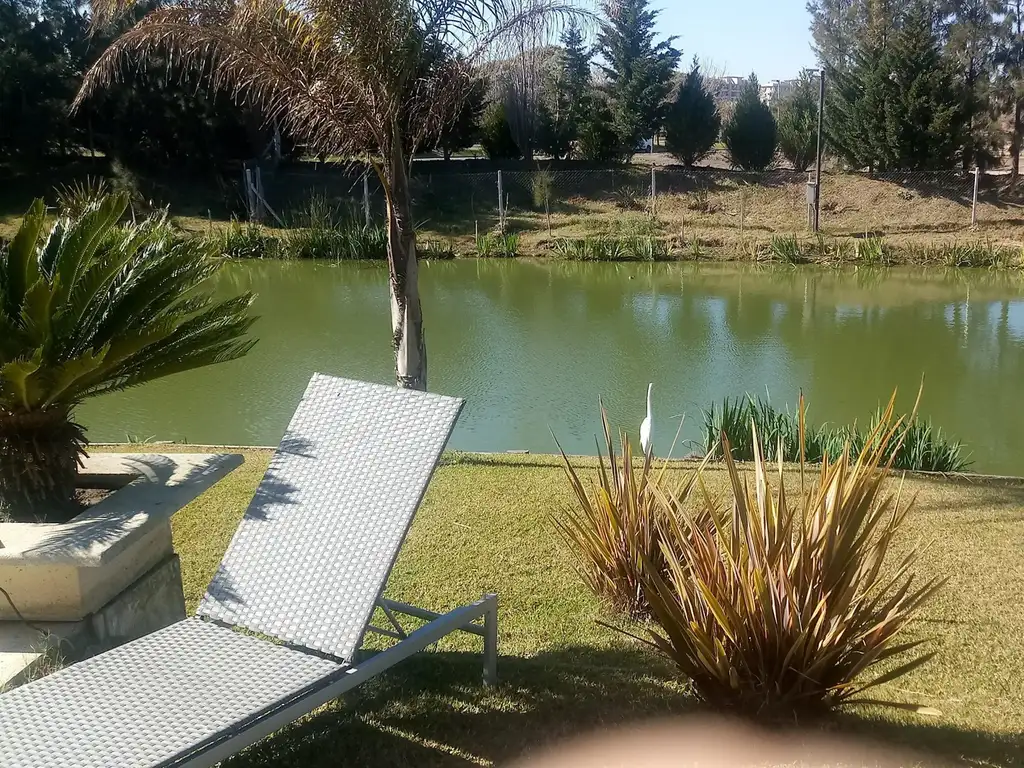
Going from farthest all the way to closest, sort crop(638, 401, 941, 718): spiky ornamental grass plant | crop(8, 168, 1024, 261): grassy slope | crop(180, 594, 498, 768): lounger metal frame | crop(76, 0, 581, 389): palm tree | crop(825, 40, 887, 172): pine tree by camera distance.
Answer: crop(825, 40, 887, 172): pine tree, crop(8, 168, 1024, 261): grassy slope, crop(76, 0, 581, 389): palm tree, crop(638, 401, 941, 718): spiky ornamental grass plant, crop(180, 594, 498, 768): lounger metal frame

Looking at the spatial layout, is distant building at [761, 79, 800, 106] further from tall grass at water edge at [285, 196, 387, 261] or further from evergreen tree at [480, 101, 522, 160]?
tall grass at water edge at [285, 196, 387, 261]

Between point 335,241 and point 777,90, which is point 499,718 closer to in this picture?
point 335,241

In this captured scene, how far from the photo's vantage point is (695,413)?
7.51 meters

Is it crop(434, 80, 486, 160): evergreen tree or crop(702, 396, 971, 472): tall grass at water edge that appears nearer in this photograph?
crop(702, 396, 971, 472): tall grass at water edge

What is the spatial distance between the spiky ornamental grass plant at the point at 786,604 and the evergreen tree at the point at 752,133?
21871 millimetres

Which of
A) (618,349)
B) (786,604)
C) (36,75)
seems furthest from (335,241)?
(786,604)

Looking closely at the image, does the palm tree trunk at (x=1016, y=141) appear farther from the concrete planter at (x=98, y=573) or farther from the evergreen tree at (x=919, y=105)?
the concrete planter at (x=98, y=573)

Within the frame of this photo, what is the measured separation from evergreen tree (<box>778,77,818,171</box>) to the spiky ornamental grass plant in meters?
21.3

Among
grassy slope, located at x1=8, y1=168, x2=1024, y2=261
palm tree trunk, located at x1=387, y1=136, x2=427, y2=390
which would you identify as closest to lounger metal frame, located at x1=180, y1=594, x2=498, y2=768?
palm tree trunk, located at x1=387, y1=136, x2=427, y2=390

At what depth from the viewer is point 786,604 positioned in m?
2.34

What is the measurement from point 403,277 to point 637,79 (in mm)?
19687

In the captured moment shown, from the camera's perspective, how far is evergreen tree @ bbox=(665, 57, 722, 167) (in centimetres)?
2328

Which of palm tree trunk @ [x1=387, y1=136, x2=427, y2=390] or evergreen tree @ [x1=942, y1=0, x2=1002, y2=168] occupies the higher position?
evergreen tree @ [x1=942, y1=0, x2=1002, y2=168]

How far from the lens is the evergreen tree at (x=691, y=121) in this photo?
23281mm
